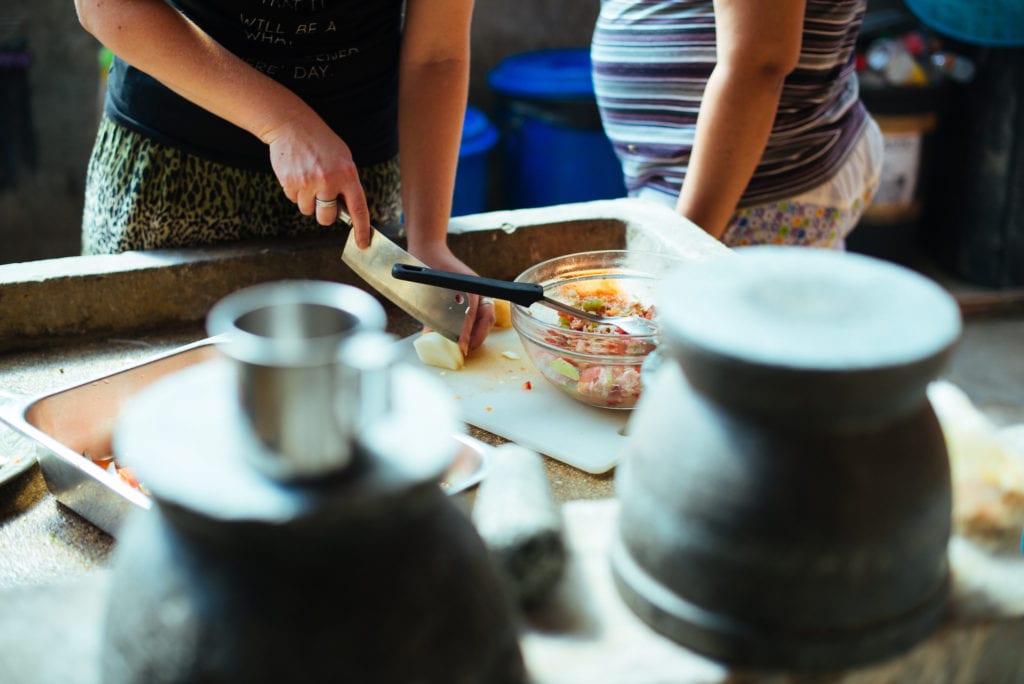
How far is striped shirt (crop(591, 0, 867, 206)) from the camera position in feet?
6.54

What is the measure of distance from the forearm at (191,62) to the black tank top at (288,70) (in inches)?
4.9

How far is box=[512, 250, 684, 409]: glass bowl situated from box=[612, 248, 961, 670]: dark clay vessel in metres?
0.65

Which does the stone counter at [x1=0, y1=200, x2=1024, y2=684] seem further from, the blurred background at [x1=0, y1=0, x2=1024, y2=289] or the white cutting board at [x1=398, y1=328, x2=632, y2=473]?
the blurred background at [x1=0, y1=0, x2=1024, y2=289]

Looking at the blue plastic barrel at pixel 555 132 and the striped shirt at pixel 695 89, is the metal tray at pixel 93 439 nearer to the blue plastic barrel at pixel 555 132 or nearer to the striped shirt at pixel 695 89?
the striped shirt at pixel 695 89

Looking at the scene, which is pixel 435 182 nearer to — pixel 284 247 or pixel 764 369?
pixel 284 247

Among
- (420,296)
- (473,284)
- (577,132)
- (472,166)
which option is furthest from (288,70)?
(577,132)

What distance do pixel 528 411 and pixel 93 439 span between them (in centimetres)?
62

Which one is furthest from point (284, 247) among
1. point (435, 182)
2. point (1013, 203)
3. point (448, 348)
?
point (1013, 203)

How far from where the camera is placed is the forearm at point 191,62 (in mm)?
1561

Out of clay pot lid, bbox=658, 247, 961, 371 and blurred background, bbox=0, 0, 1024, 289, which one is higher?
clay pot lid, bbox=658, 247, 961, 371

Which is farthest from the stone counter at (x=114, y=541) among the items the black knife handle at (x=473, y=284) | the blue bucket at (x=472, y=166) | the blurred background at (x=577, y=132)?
the blurred background at (x=577, y=132)

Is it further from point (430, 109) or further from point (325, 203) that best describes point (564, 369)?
point (430, 109)

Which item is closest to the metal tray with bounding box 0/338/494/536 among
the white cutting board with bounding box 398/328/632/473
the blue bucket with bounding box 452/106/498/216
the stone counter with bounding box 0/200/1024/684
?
the stone counter with bounding box 0/200/1024/684

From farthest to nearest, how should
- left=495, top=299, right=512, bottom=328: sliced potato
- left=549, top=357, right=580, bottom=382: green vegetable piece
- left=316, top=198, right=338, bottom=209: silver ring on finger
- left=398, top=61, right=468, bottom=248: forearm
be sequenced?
1. left=398, top=61, right=468, bottom=248: forearm
2. left=495, top=299, right=512, bottom=328: sliced potato
3. left=316, top=198, right=338, bottom=209: silver ring on finger
4. left=549, top=357, right=580, bottom=382: green vegetable piece
